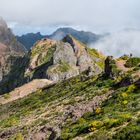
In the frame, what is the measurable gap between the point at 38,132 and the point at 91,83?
71.6 feet

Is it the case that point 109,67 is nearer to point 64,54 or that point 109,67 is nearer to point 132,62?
point 132,62

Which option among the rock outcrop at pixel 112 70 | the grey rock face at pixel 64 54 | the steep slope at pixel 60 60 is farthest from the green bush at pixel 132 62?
the grey rock face at pixel 64 54

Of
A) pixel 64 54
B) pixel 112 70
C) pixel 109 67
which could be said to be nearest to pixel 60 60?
pixel 64 54

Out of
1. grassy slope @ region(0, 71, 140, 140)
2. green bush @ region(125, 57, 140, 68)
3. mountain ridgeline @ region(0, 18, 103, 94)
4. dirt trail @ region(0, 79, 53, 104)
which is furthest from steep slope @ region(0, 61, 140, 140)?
mountain ridgeline @ region(0, 18, 103, 94)

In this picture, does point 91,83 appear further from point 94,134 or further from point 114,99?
point 94,134

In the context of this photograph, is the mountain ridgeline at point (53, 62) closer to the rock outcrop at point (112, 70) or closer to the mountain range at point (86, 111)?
the mountain range at point (86, 111)

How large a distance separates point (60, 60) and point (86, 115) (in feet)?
308

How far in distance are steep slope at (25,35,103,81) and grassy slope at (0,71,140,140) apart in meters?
58.5

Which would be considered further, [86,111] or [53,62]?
[53,62]

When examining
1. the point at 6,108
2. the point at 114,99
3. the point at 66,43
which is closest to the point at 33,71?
the point at 66,43

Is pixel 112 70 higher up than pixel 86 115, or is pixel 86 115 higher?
pixel 112 70

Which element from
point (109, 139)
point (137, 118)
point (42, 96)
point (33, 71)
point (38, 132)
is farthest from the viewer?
point (33, 71)

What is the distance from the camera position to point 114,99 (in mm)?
49844

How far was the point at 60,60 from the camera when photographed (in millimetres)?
140750
